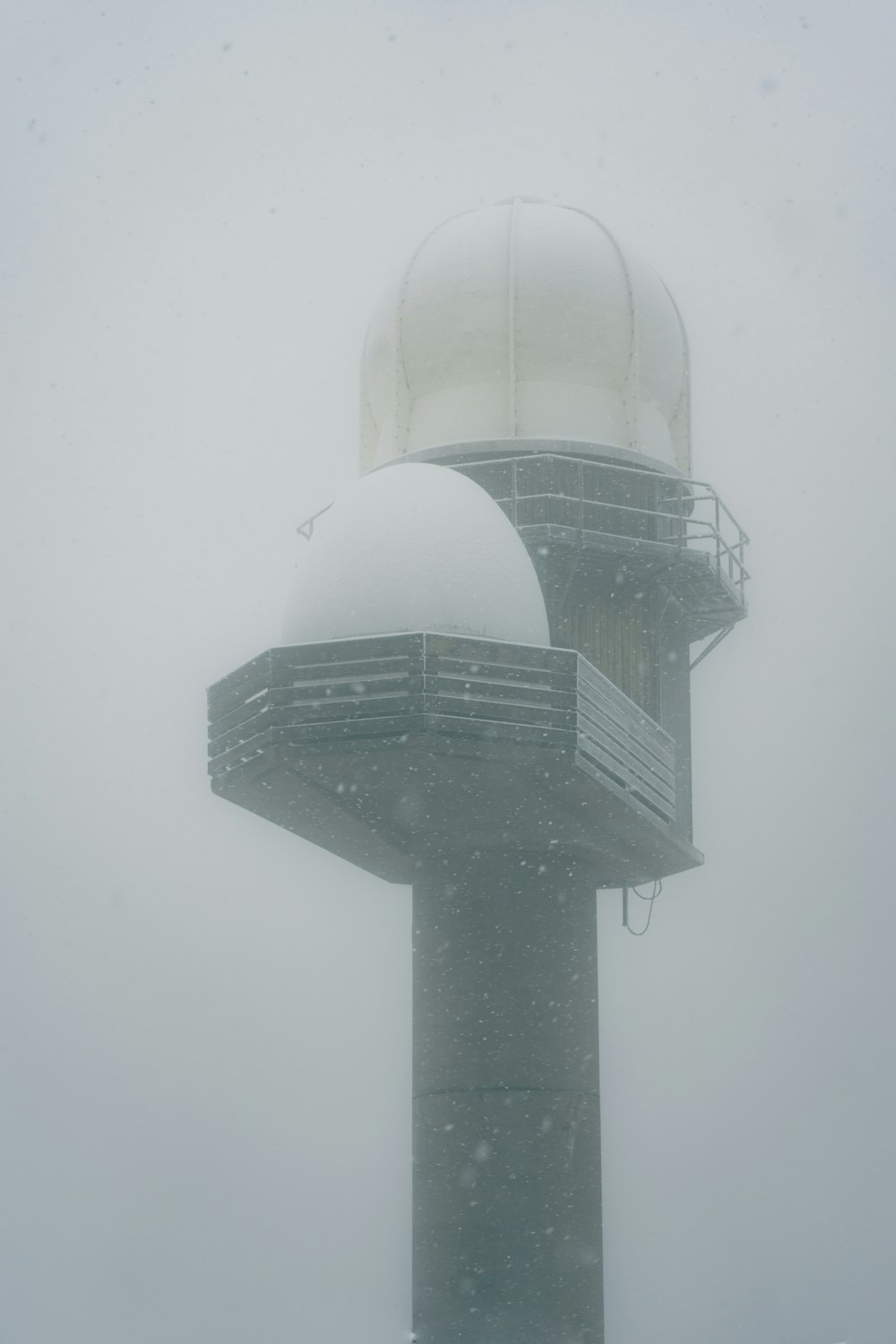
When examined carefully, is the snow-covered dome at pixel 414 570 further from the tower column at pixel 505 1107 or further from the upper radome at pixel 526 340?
the tower column at pixel 505 1107

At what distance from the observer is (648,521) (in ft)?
83.2

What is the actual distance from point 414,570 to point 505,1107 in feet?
23.5

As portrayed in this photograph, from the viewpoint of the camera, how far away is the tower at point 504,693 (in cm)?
2039

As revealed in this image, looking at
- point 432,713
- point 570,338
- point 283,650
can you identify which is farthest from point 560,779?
point 570,338

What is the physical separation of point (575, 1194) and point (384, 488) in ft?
31.1

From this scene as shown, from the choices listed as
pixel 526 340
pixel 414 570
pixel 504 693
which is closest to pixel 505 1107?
pixel 504 693

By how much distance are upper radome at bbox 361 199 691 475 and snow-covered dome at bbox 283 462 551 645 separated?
394 centimetres

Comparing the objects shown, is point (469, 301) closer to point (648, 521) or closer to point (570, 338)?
point (570, 338)

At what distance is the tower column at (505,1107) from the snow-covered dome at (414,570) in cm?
409

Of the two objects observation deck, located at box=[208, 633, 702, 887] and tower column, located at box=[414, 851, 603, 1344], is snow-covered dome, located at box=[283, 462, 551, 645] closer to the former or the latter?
observation deck, located at box=[208, 633, 702, 887]

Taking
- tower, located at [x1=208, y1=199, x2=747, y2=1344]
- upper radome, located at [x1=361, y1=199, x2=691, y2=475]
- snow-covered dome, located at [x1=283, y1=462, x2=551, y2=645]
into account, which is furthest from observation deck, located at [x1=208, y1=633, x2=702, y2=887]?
upper radome, located at [x1=361, y1=199, x2=691, y2=475]

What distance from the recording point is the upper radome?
25156 millimetres

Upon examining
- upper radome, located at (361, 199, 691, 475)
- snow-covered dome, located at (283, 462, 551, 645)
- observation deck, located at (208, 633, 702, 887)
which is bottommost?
observation deck, located at (208, 633, 702, 887)

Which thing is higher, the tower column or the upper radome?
the upper radome
